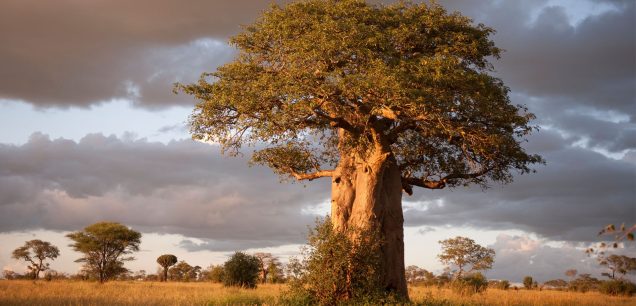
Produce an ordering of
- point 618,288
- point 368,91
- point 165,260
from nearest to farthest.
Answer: point 368,91 < point 618,288 < point 165,260

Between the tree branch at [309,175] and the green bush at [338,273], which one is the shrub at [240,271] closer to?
the tree branch at [309,175]

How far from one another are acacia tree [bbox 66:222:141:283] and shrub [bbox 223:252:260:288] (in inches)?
577

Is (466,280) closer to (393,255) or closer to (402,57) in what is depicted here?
(393,255)

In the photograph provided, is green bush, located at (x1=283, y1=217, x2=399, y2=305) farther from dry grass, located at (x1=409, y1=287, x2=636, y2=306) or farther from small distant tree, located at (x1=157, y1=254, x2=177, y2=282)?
small distant tree, located at (x1=157, y1=254, x2=177, y2=282)

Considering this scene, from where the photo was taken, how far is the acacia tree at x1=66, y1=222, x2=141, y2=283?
46844 mm

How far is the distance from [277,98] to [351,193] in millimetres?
4016

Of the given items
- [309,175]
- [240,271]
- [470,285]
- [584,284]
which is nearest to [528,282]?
[584,284]

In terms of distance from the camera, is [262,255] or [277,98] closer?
[277,98]

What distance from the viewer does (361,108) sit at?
17922 mm

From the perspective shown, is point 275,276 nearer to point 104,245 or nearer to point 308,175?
point 104,245

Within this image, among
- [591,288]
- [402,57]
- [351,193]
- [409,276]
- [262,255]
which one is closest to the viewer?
[402,57]

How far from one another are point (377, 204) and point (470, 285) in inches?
763

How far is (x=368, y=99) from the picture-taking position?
16906 millimetres

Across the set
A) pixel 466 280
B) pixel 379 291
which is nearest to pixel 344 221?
pixel 379 291
